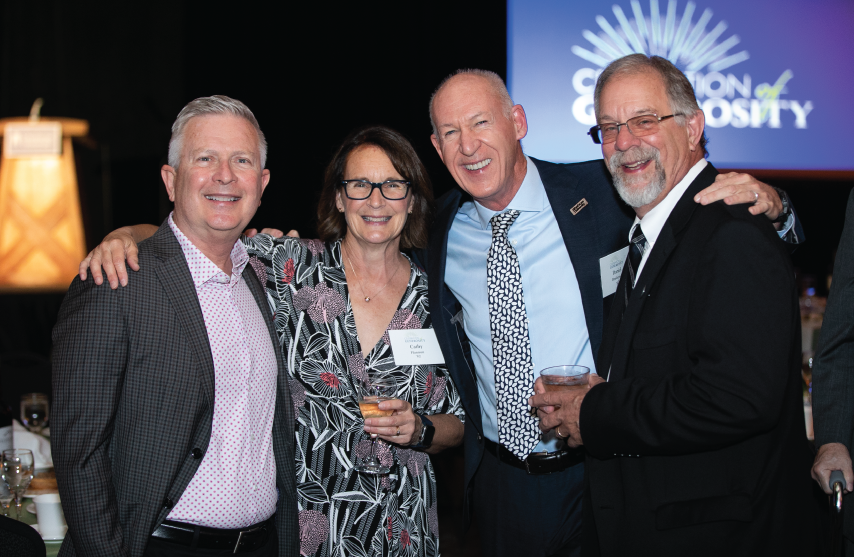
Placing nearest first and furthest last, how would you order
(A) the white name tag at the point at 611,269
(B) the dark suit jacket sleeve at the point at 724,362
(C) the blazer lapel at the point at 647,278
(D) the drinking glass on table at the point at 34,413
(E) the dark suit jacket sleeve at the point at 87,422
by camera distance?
(B) the dark suit jacket sleeve at the point at 724,362 < (E) the dark suit jacket sleeve at the point at 87,422 < (C) the blazer lapel at the point at 647,278 < (A) the white name tag at the point at 611,269 < (D) the drinking glass on table at the point at 34,413

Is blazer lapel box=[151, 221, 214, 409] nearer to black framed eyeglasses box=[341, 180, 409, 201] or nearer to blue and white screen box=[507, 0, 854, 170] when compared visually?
black framed eyeglasses box=[341, 180, 409, 201]

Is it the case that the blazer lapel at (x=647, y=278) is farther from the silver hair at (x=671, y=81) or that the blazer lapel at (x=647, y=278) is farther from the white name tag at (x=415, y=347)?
the white name tag at (x=415, y=347)

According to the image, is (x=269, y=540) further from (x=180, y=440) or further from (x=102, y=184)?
(x=102, y=184)

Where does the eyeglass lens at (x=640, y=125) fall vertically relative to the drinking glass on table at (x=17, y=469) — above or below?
above

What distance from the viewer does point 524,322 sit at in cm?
242

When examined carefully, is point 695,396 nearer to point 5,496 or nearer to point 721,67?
point 5,496

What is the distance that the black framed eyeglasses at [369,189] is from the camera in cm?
255

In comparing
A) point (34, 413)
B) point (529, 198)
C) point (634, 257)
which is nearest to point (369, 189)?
point (529, 198)

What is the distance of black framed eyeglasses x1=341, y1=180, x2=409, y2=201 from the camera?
255 cm

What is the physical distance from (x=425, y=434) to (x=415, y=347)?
1.11 feet

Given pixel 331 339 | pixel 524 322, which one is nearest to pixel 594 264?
pixel 524 322

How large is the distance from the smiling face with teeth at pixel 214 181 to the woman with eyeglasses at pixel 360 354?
0.72ft

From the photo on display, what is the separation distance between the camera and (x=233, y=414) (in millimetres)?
1930

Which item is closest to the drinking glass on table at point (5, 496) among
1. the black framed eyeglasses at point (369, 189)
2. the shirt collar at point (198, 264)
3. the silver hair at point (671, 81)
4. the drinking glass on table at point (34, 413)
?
the drinking glass on table at point (34, 413)
